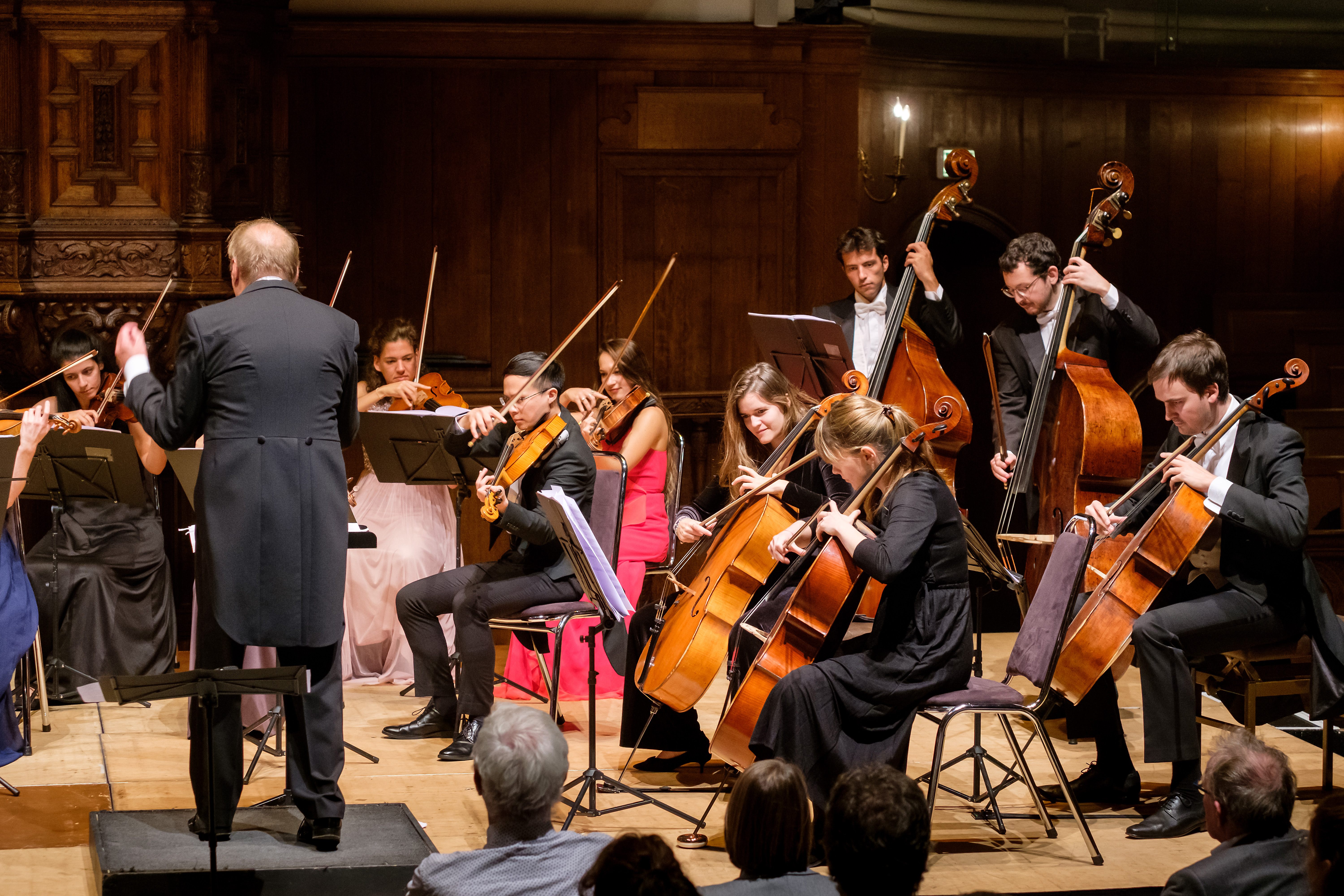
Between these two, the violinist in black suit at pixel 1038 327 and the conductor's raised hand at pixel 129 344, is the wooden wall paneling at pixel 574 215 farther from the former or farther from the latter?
the conductor's raised hand at pixel 129 344

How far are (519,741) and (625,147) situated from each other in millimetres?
4523

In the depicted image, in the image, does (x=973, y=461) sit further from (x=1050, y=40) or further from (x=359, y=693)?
(x=359, y=693)

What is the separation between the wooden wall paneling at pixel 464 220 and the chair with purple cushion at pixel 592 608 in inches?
72.7

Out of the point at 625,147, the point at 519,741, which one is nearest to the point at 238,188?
the point at 625,147

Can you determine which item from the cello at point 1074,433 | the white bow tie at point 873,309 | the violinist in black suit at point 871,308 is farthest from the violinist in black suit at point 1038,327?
the white bow tie at point 873,309

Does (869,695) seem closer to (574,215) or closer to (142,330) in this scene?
(142,330)

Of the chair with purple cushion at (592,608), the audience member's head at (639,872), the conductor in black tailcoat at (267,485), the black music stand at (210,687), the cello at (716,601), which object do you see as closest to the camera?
the audience member's head at (639,872)

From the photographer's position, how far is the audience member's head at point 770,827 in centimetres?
217

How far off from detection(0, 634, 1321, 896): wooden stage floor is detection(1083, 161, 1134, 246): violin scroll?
1585 millimetres

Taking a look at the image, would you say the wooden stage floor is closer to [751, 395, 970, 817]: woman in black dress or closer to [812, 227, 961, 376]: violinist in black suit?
[751, 395, 970, 817]: woman in black dress

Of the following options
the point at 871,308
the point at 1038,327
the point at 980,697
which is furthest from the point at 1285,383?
the point at 871,308

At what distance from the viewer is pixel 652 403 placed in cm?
532

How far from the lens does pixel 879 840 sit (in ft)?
6.87

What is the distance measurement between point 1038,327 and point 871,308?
612 millimetres
